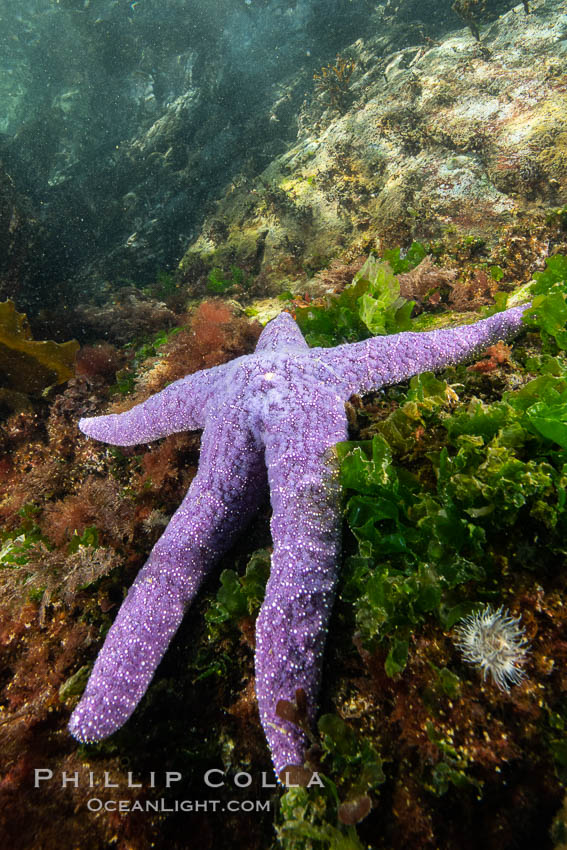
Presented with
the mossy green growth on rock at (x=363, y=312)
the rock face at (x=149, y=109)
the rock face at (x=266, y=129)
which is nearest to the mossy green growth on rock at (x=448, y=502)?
the mossy green growth on rock at (x=363, y=312)

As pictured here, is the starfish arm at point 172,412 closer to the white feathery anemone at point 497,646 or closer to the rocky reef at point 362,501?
the rocky reef at point 362,501

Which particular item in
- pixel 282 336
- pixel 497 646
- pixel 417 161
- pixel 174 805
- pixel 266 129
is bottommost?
pixel 174 805

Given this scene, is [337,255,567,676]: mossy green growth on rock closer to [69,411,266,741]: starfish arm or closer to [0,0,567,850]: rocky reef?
[0,0,567,850]: rocky reef

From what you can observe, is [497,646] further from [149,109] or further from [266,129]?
[149,109]

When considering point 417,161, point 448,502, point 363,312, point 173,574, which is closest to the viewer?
point 448,502

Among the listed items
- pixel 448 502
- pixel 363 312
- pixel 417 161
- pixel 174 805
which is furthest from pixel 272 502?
pixel 417 161

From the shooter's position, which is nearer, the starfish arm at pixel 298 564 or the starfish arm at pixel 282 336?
the starfish arm at pixel 298 564

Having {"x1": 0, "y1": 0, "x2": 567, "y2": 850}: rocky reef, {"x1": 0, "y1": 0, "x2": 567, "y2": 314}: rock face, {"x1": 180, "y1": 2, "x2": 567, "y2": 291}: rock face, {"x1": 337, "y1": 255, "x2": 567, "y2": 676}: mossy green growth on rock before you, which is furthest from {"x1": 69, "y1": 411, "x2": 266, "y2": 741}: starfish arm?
{"x1": 0, "y1": 0, "x2": 567, "y2": 314}: rock face
